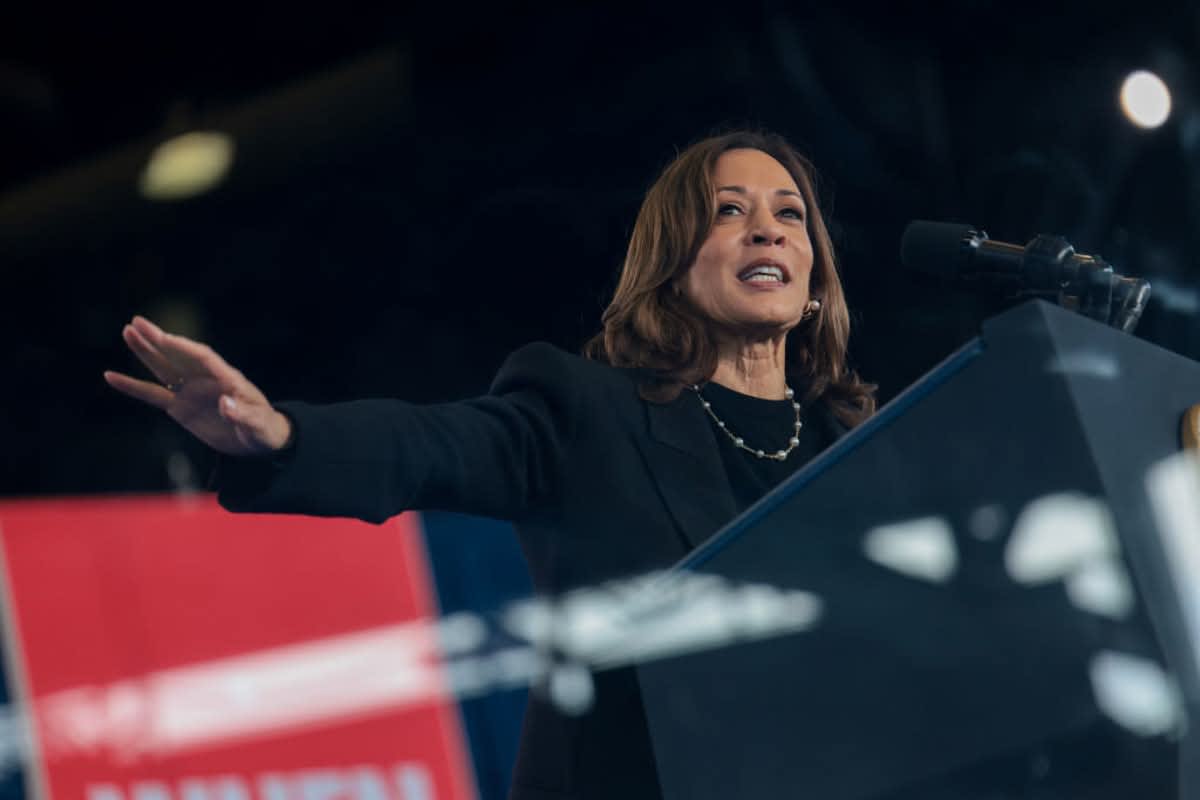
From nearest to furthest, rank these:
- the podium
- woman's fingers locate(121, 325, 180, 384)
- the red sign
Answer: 1. the podium
2. woman's fingers locate(121, 325, 180, 384)
3. the red sign

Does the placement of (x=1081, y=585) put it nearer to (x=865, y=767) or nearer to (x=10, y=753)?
(x=865, y=767)

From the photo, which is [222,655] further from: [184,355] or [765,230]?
[184,355]

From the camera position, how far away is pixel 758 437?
1010 mm

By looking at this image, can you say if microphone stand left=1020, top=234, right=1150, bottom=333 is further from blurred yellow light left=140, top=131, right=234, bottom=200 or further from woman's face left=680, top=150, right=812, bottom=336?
blurred yellow light left=140, top=131, right=234, bottom=200

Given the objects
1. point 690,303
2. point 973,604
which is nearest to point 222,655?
point 690,303

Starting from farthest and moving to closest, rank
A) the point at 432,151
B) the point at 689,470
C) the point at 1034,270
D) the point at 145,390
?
the point at 432,151 → the point at 689,470 → the point at 1034,270 → the point at 145,390

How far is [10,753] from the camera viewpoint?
220cm

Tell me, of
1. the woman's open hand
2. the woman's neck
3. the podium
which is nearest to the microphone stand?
the podium

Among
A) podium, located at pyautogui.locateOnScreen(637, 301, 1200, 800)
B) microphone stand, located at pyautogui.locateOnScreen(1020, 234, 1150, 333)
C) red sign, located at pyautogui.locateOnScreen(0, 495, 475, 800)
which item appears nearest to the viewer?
podium, located at pyautogui.locateOnScreen(637, 301, 1200, 800)

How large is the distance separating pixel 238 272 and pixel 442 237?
0.35 m

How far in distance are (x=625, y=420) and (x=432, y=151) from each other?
4.58ft

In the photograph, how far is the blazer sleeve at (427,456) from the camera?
732mm

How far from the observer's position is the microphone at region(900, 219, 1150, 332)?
2.61ft

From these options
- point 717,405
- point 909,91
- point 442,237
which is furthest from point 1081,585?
point 909,91
